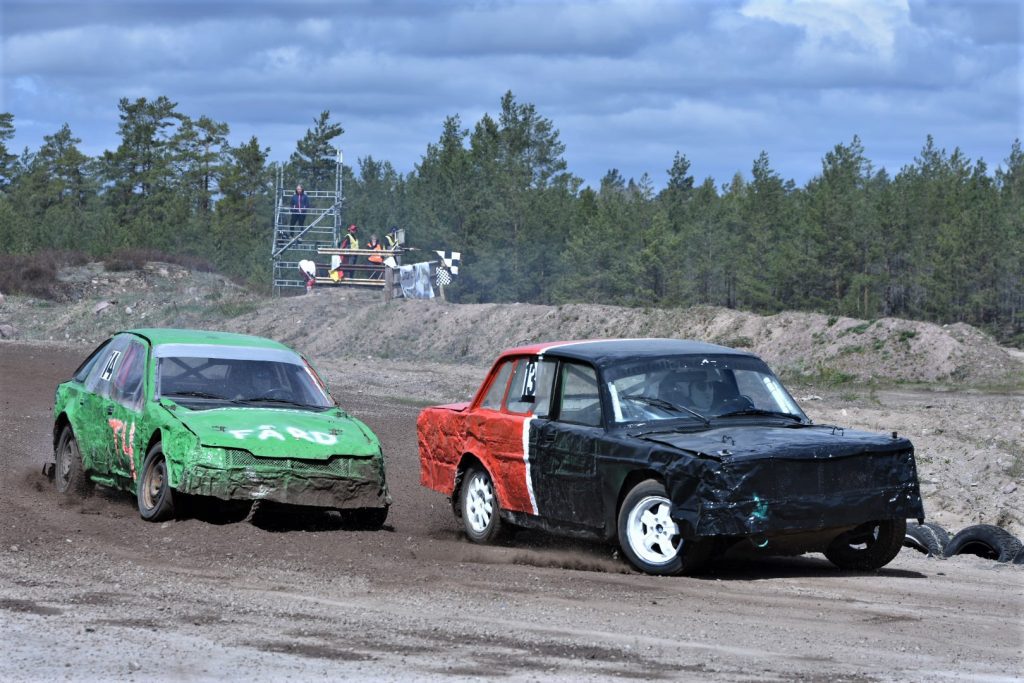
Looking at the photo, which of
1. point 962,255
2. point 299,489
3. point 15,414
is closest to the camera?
point 299,489

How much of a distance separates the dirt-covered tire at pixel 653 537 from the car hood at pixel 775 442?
35 cm

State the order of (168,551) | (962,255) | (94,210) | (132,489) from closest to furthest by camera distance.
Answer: (168,551)
(132,489)
(962,255)
(94,210)

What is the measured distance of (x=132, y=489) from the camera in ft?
35.0

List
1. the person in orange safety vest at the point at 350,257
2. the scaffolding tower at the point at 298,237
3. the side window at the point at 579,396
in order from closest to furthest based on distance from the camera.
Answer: the side window at the point at 579,396 < the person in orange safety vest at the point at 350,257 < the scaffolding tower at the point at 298,237

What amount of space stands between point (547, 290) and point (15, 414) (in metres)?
35.1

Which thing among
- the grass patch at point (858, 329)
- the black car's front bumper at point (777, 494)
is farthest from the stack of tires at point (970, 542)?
the grass patch at point (858, 329)

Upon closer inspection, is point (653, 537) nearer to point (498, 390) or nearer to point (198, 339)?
point (498, 390)

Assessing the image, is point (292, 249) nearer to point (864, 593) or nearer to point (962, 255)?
point (962, 255)

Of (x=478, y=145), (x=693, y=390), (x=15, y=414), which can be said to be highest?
(x=478, y=145)

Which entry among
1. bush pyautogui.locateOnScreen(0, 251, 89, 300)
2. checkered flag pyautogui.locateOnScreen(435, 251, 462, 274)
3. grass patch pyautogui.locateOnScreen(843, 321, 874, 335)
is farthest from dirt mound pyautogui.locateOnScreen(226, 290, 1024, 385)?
bush pyautogui.locateOnScreen(0, 251, 89, 300)

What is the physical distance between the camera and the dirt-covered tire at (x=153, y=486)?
10.0m

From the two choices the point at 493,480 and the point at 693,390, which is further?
the point at 493,480

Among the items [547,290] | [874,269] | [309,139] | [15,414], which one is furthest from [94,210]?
[15,414]

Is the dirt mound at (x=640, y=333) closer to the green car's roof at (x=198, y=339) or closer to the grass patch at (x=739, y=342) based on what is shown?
the grass patch at (x=739, y=342)
